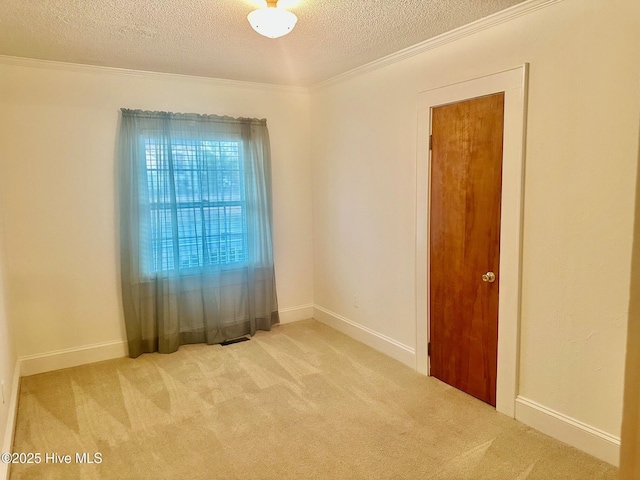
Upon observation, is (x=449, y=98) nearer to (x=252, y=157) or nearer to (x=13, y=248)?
(x=252, y=157)

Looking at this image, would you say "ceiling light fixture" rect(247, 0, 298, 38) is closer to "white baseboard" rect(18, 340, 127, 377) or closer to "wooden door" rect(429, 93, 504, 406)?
"wooden door" rect(429, 93, 504, 406)

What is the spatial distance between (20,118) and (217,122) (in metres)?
1.54

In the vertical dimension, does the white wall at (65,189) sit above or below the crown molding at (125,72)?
below

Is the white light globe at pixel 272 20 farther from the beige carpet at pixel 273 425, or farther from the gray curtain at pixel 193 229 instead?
the beige carpet at pixel 273 425

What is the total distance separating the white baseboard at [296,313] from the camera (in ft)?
15.2

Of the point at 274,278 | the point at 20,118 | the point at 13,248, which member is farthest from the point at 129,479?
the point at 20,118

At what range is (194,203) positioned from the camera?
3904mm

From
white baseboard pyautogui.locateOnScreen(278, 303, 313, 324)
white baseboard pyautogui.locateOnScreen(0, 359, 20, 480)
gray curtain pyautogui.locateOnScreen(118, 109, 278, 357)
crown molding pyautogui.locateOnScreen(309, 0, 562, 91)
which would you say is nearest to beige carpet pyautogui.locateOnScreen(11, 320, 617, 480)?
white baseboard pyautogui.locateOnScreen(0, 359, 20, 480)

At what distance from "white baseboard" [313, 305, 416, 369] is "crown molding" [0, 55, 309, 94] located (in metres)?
2.41

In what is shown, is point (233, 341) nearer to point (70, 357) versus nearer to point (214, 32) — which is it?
point (70, 357)

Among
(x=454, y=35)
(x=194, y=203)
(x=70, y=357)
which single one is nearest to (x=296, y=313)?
(x=194, y=203)

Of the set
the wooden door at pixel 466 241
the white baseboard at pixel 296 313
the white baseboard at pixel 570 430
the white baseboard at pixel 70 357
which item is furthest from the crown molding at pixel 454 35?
the white baseboard at pixel 70 357

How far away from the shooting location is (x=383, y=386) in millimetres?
3141

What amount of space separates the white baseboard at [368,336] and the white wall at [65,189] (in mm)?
1989
